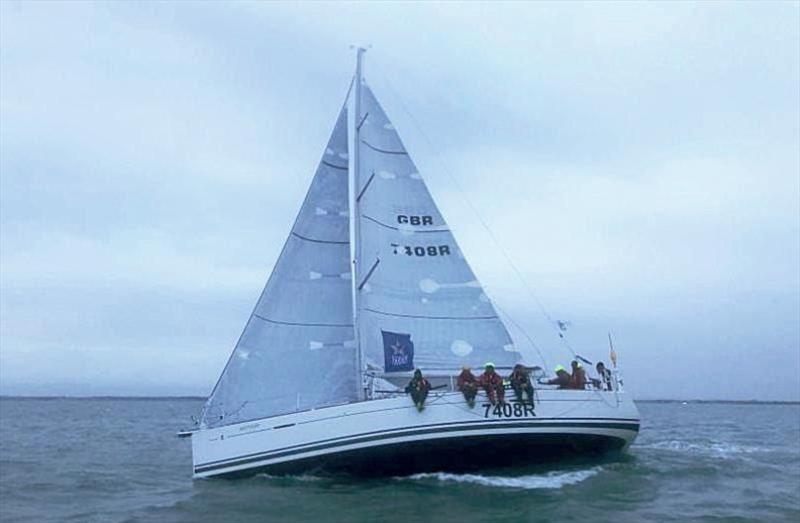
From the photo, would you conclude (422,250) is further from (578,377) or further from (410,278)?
(578,377)

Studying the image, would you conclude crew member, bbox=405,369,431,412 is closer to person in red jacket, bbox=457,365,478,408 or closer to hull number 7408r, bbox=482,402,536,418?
person in red jacket, bbox=457,365,478,408

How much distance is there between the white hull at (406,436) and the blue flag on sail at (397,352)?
2.24 meters

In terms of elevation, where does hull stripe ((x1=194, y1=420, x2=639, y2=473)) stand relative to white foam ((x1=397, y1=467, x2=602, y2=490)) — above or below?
above

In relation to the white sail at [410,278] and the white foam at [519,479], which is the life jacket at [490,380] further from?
the white sail at [410,278]

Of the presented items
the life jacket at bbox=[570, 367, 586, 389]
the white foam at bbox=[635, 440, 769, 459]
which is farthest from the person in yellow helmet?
the white foam at bbox=[635, 440, 769, 459]

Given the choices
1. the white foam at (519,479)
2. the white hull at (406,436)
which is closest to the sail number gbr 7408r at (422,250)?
the white hull at (406,436)

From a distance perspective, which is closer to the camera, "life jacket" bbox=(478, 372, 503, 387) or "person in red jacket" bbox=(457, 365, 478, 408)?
"person in red jacket" bbox=(457, 365, 478, 408)

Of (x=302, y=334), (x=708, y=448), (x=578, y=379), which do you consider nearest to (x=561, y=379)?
(x=578, y=379)

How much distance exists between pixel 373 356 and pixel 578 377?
453cm

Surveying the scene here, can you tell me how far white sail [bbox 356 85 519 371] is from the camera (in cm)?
1992

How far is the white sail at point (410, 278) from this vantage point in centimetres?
1992


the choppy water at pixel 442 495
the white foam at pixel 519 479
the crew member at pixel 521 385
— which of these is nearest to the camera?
the choppy water at pixel 442 495

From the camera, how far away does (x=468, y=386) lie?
691 inches

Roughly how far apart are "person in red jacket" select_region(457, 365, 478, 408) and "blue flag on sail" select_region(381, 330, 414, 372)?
2019 mm
